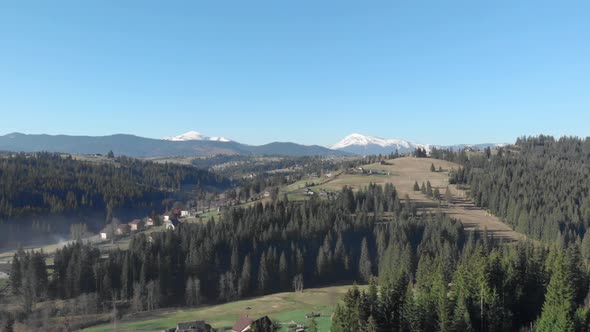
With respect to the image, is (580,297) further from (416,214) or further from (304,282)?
(416,214)

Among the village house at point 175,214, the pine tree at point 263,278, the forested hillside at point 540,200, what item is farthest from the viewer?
the village house at point 175,214

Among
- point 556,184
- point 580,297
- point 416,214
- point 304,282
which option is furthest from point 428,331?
point 556,184

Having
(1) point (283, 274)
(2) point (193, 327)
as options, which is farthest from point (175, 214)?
(2) point (193, 327)

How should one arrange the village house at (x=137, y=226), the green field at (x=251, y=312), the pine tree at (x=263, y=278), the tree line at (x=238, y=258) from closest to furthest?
the green field at (x=251, y=312) < the tree line at (x=238, y=258) < the pine tree at (x=263, y=278) < the village house at (x=137, y=226)

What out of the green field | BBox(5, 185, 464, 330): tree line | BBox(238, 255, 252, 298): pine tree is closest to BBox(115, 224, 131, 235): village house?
BBox(5, 185, 464, 330): tree line

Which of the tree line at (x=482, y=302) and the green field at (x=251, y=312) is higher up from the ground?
the tree line at (x=482, y=302)

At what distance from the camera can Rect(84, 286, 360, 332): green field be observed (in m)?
69.0

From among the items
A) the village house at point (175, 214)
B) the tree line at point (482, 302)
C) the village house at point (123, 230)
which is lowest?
the village house at point (123, 230)

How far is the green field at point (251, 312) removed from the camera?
69.0m

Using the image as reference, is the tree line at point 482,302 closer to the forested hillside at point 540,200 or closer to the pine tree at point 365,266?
the pine tree at point 365,266

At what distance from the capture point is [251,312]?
74.9 meters

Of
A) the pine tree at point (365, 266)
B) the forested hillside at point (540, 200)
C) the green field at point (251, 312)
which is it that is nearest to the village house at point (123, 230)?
the green field at point (251, 312)

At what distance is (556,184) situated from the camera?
178125 millimetres

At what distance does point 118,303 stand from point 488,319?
67224 millimetres
